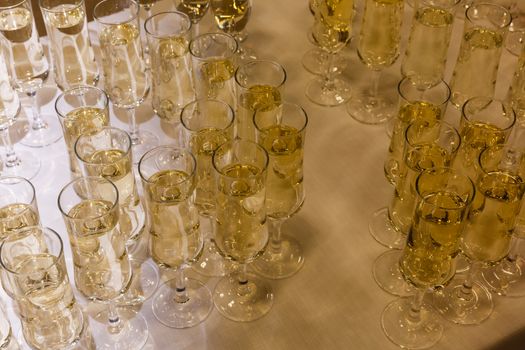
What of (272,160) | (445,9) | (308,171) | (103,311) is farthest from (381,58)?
(103,311)

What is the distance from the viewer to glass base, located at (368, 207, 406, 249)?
4.48ft

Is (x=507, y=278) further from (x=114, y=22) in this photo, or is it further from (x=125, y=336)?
(x=114, y=22)

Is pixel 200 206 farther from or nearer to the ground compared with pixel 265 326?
farther from the ground

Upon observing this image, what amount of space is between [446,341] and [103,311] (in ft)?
1.88

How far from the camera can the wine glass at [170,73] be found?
1.39 m

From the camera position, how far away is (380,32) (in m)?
1.51

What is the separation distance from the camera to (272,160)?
1.19 m

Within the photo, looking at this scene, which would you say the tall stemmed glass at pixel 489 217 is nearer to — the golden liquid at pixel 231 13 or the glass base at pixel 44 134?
the golden liquid at pixel 231 13

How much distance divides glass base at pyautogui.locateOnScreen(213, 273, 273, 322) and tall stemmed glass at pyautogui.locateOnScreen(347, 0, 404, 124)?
487mm

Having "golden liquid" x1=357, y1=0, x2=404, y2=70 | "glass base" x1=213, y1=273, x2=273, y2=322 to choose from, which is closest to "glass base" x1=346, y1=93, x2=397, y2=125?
"golden liquid" x1=357, y1=0, x2=404, y2=70

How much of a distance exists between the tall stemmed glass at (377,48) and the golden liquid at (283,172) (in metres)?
0.38

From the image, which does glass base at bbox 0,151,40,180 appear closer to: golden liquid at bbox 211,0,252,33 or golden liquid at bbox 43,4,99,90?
golden liquid at bbox 43,4,99,90

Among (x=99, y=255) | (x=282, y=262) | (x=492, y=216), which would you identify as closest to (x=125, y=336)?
(x=99, y=255)

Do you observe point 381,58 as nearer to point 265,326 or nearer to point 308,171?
point 308,171
